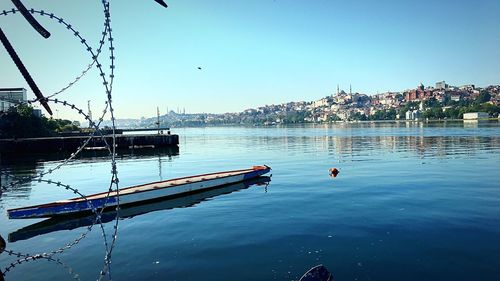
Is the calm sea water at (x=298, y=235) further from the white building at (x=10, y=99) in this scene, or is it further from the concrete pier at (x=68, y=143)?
the concrete pier at (x=68, y=143)

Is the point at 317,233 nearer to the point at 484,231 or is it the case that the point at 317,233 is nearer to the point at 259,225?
the point at 259,225

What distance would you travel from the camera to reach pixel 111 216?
2016 cm

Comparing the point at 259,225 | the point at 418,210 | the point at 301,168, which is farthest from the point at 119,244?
the point at 301,168

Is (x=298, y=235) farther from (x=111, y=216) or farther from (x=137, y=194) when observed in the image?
(x=137, y=194)

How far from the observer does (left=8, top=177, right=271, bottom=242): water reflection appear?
57.1ft

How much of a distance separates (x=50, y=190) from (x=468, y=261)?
30.6 m

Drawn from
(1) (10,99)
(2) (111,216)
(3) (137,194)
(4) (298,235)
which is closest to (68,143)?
(3) (137,194)

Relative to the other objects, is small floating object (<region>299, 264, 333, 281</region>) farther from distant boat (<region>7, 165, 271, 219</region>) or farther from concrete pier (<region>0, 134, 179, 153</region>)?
concrete pier (<region>0, 134, 179, 153</region>)

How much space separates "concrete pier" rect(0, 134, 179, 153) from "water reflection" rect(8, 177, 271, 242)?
37766mm

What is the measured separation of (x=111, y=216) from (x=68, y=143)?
58.1 m

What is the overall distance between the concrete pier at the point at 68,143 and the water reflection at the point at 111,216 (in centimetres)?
3777

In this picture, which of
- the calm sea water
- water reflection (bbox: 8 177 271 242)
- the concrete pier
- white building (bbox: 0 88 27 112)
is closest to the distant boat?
water reflection (bbox: 8 177 271 242)

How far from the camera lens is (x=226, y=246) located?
13680 mm

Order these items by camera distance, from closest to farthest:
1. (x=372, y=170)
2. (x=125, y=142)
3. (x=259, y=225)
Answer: (x=259, y=225), (x=372, y=170), (x=125, y=142)
